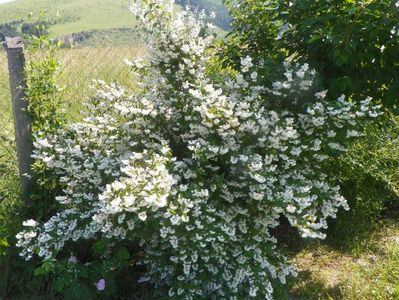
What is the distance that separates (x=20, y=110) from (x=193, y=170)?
4.76 feet

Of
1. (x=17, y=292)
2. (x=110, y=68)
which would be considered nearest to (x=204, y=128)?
(x=17, y=292)

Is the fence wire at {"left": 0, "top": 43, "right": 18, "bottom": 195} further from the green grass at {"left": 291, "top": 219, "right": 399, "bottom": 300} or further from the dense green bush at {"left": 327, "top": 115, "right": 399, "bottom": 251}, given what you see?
the dense green bush at {"left": 327, "top": 115, "right": 399, "bottom": 251}

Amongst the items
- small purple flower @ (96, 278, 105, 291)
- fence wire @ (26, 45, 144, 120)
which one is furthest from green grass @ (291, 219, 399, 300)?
fence wire @ (26, 45, 144, 120)

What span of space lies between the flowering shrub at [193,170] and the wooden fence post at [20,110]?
0.29m

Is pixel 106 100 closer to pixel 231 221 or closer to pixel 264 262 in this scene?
pixel 231 221

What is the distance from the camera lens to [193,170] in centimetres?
290

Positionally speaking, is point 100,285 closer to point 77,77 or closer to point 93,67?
point 77,77

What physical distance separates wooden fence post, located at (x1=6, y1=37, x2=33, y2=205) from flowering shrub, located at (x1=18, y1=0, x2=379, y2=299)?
293mm

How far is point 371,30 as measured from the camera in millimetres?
3307

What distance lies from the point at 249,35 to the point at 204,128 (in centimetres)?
154

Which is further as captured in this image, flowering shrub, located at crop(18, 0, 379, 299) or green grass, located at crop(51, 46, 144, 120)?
green grass, located at crop(51, 46, 144, 120)

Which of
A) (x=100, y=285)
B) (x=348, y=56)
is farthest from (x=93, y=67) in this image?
(x=100, y=285)

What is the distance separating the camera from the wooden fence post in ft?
10.9

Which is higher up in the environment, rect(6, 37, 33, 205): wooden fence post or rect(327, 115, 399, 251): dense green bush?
rect(6, 37, 33, 205): wooden fence post
